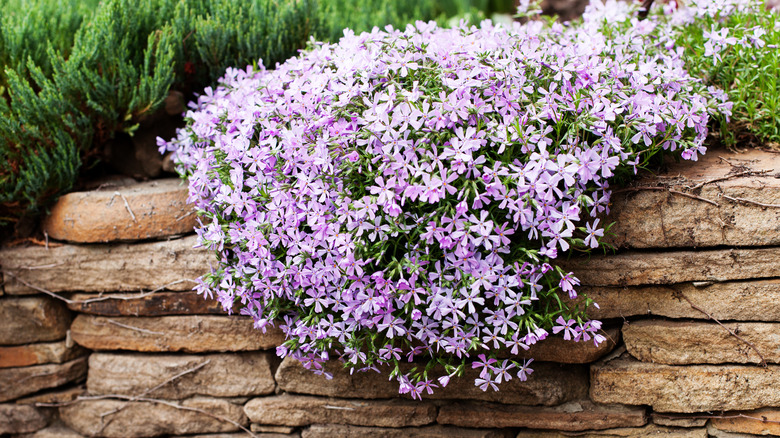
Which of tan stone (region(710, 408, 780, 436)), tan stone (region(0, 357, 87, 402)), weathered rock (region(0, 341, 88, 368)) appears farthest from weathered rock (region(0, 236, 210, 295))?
tan stone (region(710, 408, 780, 436))

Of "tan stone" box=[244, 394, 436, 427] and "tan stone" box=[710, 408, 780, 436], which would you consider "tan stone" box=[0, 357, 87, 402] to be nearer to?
"tan stone" box=[244, 394, 436, 427]

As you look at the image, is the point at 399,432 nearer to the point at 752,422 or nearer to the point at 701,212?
the point at 752,422

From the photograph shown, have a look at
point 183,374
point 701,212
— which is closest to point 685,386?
point 701,212

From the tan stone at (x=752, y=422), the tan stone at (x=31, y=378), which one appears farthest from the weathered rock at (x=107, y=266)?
the tan stone at (x=752, y=422)

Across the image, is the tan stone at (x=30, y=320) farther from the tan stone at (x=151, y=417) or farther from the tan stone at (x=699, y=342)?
the tan stone at (x=699, y=342)

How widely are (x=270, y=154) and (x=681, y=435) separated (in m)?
1.73

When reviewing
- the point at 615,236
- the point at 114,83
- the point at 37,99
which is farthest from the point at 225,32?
the point at 615,236

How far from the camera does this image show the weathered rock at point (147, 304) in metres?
2.30

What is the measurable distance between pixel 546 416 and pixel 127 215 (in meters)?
1.83

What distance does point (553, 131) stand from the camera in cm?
185

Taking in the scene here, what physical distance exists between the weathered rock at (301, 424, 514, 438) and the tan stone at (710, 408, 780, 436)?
73 centimetres

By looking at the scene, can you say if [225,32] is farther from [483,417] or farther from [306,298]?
[483,417]

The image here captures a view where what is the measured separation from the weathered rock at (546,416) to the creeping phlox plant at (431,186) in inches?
9.9

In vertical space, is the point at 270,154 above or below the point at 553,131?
below
